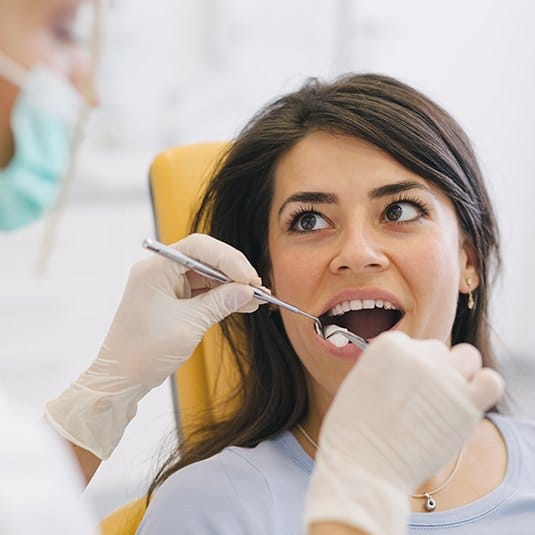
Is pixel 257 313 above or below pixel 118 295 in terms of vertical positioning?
above

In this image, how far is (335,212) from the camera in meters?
1.34

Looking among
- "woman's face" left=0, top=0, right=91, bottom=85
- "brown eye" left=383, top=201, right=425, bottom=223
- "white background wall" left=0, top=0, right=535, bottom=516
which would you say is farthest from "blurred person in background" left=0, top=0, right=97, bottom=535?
"brown eye" left=383, top=201, right=425, bottom=223

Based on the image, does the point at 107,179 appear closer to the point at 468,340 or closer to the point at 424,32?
the point at 424,32

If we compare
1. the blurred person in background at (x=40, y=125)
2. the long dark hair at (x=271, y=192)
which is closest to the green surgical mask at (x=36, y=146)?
the blurred person in background at (x=40, y=125)

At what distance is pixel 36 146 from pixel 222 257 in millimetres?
1459

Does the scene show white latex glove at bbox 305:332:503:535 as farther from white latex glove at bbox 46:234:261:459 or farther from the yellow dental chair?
the yellow dental chair

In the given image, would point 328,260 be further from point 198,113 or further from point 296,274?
point 198,113

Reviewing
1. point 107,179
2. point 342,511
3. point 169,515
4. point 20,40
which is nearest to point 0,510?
point 342,511

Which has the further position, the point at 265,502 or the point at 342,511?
the point at 265,502

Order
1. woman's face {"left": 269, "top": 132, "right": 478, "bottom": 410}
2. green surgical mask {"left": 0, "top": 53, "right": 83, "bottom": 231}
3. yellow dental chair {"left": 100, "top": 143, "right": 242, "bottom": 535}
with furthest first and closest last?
1. green surgical mask {"left": 0, "top": 53, "right": 83, "bottom": 231}
2. yellow dental chair {"left": 100, "top": 143, "right": 242, "bottom": 535}
3. woman's face {"left": 269, "top": 132, "right": 478, "bottom": 410}

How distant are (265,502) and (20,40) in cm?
88

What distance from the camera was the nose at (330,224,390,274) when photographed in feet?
4.19

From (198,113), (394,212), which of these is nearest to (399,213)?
(394,212)

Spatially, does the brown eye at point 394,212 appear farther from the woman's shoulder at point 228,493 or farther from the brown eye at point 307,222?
the woman's shoulder at point 228,493
